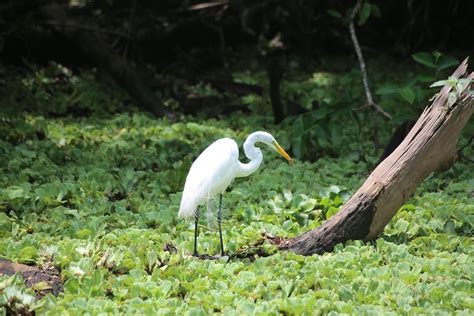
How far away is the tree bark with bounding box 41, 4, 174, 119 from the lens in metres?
7.83

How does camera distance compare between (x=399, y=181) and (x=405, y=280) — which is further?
(x=399, y=181)

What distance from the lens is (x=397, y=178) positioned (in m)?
4.20

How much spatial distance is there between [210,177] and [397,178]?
102 cm

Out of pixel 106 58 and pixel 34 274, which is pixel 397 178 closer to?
pixel 34 274

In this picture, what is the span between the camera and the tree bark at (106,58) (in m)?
7.83

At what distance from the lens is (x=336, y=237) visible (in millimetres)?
4156

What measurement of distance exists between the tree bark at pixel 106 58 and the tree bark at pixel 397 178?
3.73 metres

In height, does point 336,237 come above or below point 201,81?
below

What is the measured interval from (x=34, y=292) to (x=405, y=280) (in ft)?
5.60

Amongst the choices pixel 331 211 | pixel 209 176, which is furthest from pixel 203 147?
pixel 209 176

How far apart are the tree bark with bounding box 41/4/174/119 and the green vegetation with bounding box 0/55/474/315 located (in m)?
0.24

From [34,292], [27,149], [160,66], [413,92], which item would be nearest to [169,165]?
[27,149]

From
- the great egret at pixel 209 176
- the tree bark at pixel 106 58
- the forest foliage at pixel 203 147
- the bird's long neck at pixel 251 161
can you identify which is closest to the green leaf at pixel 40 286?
the forest foliage at pixel 203 147

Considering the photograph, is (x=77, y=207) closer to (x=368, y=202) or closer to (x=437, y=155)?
(x=368, y=202)
